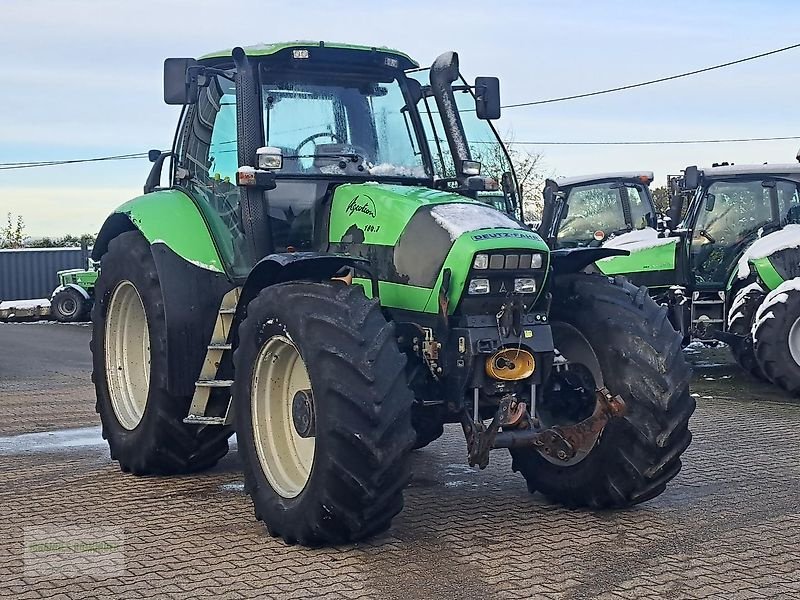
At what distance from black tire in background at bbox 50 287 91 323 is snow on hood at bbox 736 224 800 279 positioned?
1544 centimetres

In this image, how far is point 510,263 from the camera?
6.17 m

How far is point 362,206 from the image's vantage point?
6773 mm

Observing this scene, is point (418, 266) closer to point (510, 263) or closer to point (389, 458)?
point (510, 263)

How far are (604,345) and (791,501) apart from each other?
157 centimetres

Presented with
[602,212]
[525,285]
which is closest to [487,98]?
[525,285]

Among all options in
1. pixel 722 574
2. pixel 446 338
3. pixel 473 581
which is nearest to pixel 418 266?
pixel 446 338

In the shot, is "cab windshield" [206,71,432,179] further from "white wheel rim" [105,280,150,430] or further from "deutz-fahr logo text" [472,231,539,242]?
"white wheel rim" [105,280,150,430]

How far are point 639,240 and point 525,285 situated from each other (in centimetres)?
855

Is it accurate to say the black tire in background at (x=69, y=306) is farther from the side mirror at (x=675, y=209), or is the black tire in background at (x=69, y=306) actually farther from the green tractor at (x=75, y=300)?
the side mirror at (x=675, y=209)

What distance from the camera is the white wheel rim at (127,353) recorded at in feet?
27.5

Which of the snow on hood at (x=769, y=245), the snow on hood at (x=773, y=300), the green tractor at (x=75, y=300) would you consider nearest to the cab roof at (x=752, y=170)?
the snow on hood at (x=769, y=245)

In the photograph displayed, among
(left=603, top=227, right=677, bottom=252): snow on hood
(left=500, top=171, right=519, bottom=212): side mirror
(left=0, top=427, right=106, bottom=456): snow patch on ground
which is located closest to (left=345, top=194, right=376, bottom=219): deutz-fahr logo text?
(left=500, top=171, right=519, bottom=212): side mirror

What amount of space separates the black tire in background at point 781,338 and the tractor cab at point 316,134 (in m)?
5.30

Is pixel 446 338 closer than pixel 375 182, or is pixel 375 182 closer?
pixel 446 338
